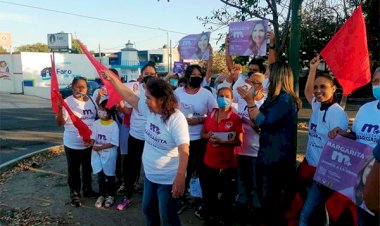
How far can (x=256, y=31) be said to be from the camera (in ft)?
20.6

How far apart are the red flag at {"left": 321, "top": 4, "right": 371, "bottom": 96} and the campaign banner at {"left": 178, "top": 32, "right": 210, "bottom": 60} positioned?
3.59m

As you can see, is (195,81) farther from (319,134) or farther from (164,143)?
(319,134)

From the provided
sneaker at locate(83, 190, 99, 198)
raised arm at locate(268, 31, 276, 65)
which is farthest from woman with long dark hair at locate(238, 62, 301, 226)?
sneaker at locate(83, 190, 99, 198)

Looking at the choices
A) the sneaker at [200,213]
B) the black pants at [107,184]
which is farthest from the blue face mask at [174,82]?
the sneaker at [200,213]

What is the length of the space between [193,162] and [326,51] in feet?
7.23

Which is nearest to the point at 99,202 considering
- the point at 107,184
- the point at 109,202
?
the point at 109,202

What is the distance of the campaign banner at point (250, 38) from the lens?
626cm

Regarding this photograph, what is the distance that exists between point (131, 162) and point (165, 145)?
207cm

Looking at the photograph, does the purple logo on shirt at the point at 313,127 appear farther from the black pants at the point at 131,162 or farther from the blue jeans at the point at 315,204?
the black pants at the point at 131,162

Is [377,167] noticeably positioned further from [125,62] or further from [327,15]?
[125,62]

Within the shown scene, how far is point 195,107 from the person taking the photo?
4.94m

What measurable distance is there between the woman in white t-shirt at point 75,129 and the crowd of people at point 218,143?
0.05ft

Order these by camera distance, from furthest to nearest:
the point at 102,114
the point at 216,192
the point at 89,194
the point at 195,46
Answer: the point at 195,46 < the point at 89,194 < the point at 102,114 < the point at 216,192

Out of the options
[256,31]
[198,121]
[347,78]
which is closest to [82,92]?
[198,121]
